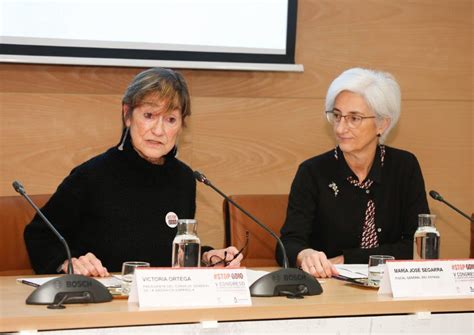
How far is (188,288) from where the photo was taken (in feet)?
6.35

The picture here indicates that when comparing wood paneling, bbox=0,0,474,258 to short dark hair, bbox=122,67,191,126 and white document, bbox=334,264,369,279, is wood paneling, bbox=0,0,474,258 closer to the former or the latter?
short dark hair, bbox=122,67,191,126

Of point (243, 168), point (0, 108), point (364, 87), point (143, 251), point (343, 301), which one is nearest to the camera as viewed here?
point (343, 301)

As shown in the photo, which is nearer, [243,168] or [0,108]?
[0,108]

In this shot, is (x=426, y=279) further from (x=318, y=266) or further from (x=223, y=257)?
(x=223, y=257)

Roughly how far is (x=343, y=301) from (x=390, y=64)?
7.46ft

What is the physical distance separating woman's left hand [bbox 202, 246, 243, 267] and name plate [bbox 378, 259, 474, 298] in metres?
0.50

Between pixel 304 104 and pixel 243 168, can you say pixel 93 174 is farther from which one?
pixel 304 104

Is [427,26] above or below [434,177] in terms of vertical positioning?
above

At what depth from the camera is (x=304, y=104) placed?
13.2 feet

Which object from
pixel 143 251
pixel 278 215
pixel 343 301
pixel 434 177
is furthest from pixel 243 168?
pixel 343 301

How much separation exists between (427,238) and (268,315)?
0.89 meters

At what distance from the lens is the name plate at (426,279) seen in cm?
215

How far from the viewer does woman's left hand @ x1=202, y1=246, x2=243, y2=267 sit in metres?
2.50

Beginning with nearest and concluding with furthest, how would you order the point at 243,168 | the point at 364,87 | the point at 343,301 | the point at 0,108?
the point at 343,301, the point at 364,87, the point at 0,108, the point at 243,168
